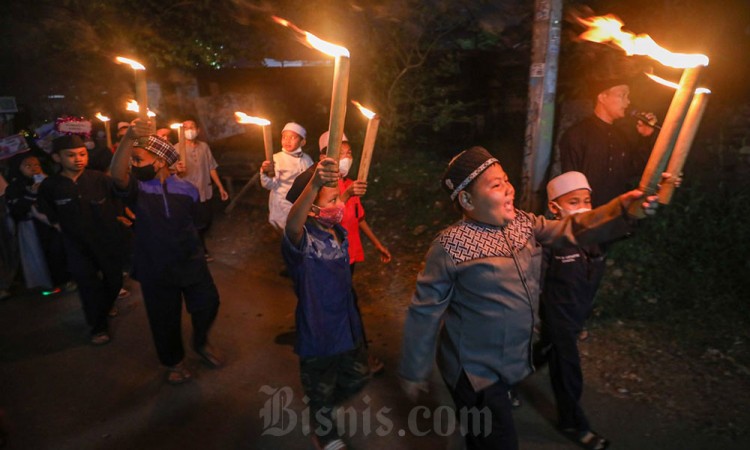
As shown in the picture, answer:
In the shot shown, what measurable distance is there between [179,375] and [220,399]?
51 centimetres

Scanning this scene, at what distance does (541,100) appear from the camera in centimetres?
504

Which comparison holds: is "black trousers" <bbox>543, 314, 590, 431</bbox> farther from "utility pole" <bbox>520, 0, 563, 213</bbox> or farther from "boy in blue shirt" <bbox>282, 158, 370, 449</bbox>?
"utility pole" <bbox>520, 0, 563, 213</bbox>

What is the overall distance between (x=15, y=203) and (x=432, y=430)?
5779 millimetres

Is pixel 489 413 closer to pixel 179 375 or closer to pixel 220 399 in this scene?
pixel 220 399

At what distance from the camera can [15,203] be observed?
634 cm

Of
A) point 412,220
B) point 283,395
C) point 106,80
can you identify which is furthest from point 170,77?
point 283,395

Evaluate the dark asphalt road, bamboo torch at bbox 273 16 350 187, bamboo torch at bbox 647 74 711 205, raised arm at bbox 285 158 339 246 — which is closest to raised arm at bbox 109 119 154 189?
raised arm at bbox 285 158 339 246

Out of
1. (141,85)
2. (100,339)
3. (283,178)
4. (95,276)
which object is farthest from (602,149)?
(100,339)

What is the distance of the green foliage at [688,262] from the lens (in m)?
5.22

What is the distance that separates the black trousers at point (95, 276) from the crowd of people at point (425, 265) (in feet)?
0.05

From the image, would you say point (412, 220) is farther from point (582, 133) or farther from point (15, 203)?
point (15, 203)

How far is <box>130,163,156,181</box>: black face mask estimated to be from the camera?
3873 millimetres

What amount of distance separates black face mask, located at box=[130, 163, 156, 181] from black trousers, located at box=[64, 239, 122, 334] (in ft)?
5.60

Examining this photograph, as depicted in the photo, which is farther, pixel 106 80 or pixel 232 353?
pixel 106 80
